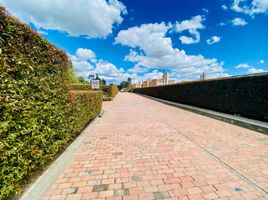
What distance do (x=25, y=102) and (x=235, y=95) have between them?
30.4 ft

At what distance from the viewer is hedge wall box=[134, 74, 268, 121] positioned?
269 inches

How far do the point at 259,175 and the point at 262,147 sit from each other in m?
1.79

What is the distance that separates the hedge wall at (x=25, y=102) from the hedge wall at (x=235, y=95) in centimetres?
801

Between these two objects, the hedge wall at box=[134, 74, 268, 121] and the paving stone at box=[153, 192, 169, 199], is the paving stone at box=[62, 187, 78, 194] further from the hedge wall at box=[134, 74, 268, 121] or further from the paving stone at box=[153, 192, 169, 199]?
the hedge wall at box=[134, 74, 268, 121]

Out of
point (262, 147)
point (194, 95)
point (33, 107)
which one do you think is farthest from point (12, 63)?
point (194, 95)

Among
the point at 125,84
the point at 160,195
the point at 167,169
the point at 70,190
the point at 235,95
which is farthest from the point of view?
the point at 125,84

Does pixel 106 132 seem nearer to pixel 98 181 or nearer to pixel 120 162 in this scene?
pixel 120 162

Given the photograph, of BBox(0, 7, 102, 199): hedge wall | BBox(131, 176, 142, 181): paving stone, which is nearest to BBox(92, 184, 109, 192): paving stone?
BBox(131, 176, 142, 181): paving stone

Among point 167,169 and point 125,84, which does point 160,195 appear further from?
point 125,84

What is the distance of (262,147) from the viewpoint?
13.9 ft

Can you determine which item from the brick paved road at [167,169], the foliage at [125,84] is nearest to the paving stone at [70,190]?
the brick paved road at [167,169]

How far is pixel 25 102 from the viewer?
87.8 inches

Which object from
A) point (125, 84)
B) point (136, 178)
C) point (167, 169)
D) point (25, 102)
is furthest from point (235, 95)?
point (125, 84)

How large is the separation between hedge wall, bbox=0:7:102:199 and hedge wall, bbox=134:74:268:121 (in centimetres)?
801
